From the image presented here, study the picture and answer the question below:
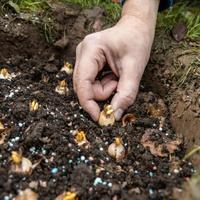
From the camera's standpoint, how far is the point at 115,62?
1.81 metres

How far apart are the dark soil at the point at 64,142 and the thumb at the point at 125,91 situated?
56mm

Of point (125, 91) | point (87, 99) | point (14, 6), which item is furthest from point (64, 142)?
point (14, 6)

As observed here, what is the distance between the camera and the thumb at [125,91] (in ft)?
5.65

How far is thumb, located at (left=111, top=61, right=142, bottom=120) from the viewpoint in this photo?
1722 mm

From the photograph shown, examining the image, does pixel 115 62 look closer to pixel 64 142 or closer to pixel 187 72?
pixel 187 72

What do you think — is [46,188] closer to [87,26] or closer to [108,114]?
[108,114]

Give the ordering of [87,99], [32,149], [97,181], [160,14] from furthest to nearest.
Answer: [160,14]
[87,99]
[32,149]
[97,181]

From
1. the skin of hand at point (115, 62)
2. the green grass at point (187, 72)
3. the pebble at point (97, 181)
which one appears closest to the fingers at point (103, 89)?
the skin of hand at point (115, 62)

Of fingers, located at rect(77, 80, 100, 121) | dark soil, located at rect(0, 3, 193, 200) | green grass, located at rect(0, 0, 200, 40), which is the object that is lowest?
dark soil, located at rect(0, 3, 193, 200)

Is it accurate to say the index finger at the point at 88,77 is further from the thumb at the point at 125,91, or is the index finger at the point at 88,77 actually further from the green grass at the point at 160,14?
the green grass at the point at 160,14

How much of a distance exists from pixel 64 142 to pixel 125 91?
331 millimetres

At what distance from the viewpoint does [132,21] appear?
1.88 meters

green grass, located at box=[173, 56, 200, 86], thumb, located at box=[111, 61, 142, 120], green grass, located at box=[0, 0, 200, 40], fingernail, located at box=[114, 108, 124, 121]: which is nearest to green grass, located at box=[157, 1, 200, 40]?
green grass, located at box=[0, 0, 200, 40]

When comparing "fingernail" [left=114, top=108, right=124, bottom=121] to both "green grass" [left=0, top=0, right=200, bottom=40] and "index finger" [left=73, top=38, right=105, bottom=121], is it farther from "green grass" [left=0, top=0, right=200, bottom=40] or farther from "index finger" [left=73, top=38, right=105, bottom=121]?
"green grass" [left=0, top=0, right=200, bottom=40]
